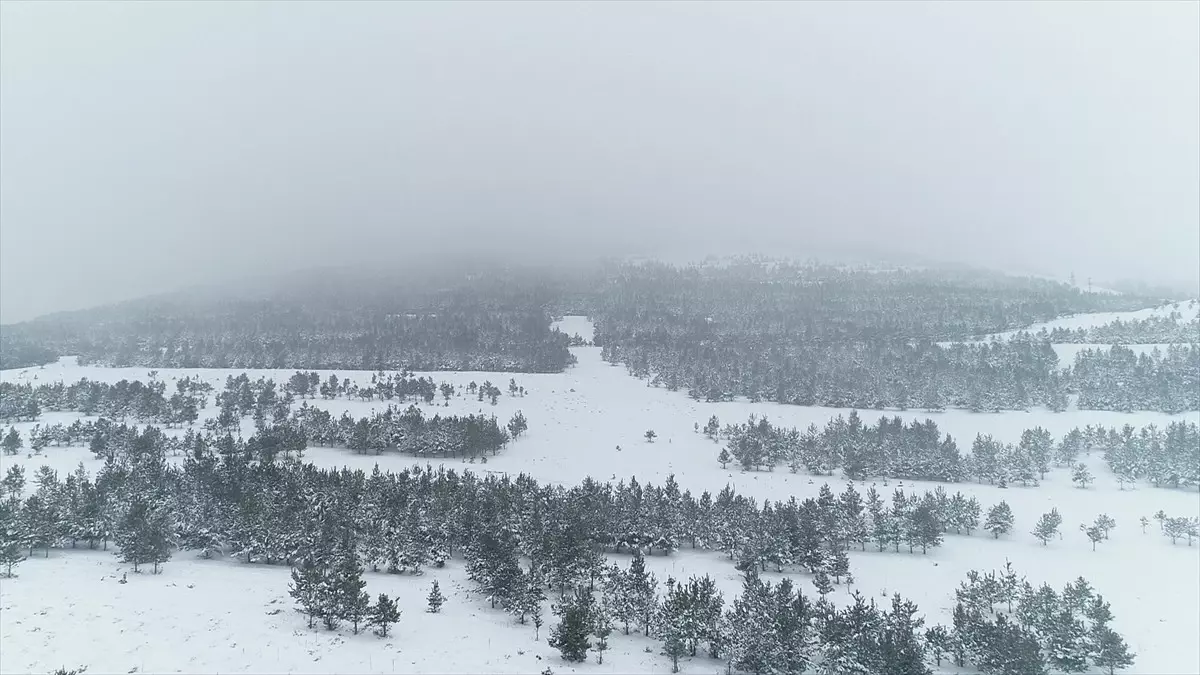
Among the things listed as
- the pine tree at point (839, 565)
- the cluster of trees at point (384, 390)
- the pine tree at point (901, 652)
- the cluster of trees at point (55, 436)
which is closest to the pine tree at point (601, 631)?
the pine tree at point (901, 652)

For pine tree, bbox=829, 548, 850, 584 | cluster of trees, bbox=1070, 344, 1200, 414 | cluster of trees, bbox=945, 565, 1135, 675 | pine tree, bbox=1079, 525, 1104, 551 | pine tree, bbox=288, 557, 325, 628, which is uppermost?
cluster of trees, bbox=1070, 344, 1200, 414

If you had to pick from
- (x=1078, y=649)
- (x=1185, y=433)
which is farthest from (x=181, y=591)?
(x=1185, y=433)

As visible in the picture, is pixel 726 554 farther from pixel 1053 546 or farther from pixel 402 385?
pixel 402 385

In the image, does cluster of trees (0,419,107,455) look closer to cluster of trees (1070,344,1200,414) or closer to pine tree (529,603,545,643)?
pine tree (529,603,545,643)

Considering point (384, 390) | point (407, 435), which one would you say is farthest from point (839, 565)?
point (384, 390)

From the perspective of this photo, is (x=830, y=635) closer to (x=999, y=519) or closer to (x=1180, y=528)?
(x=999, y=519)

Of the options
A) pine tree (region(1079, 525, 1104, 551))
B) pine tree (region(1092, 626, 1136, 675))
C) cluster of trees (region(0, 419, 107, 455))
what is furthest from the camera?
cluster of trees (region(0, 419, 107, 455))

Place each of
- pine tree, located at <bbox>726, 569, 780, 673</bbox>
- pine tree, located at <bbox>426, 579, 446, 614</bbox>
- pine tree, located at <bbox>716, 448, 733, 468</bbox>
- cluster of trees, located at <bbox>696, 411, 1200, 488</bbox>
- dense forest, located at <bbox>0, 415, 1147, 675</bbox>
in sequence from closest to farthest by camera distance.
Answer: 1. pine tree, located at <bbox>726, 569, 780, 673</bbox>
2. dense forest, located at <bbox>0, 415, 1147, 675</bbox>
3. pine tree, located at <bbox>426, 579, 446, 614</bbox>
4. cluster of trees, located at <bbox>696, 411, 1200, 488</bbox>
5. pine tree, located at <bbox>716, 448, 733, 468</bbox>

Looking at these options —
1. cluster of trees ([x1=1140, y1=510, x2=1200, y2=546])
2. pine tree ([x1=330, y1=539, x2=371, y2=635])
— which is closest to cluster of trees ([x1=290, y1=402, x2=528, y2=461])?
pine tree ([x1=330, y1=539, x2=371, y2=635])
